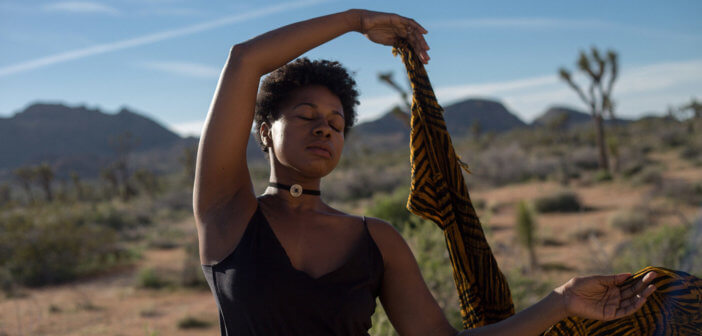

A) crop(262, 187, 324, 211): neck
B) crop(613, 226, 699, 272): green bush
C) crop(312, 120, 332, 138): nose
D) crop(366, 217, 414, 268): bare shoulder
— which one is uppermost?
crop(312, 120, 332, 138): nose

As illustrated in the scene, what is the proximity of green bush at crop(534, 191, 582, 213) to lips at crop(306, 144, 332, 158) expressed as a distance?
16.4 meters

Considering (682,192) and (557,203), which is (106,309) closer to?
(557,203)

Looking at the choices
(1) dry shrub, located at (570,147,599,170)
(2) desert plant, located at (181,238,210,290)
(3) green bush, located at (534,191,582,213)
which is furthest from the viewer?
(1) dry shrub, located at (570,147,599,170)

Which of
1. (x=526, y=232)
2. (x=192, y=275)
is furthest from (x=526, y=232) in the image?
(x=192, y=275)

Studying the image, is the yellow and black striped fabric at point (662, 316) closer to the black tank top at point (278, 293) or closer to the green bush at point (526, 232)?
the black tank top at point (278, 293)

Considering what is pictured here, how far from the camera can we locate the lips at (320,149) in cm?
203

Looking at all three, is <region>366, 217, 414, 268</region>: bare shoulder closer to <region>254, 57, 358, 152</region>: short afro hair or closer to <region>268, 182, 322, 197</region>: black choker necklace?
<region>268, 182, 322, 197</region>: black choker necklace

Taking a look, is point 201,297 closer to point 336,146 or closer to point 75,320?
point 75,320

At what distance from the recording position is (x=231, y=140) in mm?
1945

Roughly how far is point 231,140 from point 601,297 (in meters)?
1.40

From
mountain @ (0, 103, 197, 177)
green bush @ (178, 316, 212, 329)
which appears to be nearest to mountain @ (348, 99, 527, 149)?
mountain @ (0, 103, 197, 177)

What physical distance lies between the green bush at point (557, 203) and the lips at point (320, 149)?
16.4 meters

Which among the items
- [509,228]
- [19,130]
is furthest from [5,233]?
[19,130]

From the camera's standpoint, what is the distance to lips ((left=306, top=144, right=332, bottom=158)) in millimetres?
2029
